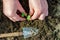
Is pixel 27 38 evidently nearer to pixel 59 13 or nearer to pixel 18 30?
pixel 18 30

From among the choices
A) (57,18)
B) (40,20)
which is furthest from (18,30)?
(57,18)

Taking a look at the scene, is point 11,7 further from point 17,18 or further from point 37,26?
point 37,26

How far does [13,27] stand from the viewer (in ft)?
3.85

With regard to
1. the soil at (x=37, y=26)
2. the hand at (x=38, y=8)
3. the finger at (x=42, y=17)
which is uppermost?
the hand at (x=38, y=8)

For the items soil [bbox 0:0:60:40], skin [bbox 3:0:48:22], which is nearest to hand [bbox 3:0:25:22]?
skin [bbox 3:0:48:22]

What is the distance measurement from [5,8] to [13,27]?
15cm

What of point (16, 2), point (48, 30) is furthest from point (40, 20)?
point (16, 2)

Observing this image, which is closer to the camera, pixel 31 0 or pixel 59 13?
pixel 31 0

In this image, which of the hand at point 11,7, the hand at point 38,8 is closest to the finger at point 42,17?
the hand at point 38,8

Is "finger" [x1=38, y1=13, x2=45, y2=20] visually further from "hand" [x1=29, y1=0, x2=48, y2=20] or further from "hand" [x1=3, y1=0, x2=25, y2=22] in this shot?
"hand" [x1=3, y1=0, x2=25, y2=22]

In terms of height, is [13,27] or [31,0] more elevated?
[31,0]

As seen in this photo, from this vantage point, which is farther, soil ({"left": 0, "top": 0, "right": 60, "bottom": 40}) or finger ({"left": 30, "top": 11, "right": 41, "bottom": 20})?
soil ({"left": 0, "top": 0, "right": 60, "bottom": 40})

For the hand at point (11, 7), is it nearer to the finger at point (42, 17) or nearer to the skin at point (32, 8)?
the skin at point (32, 8)

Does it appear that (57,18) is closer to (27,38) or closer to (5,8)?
Answer: (27,38)
